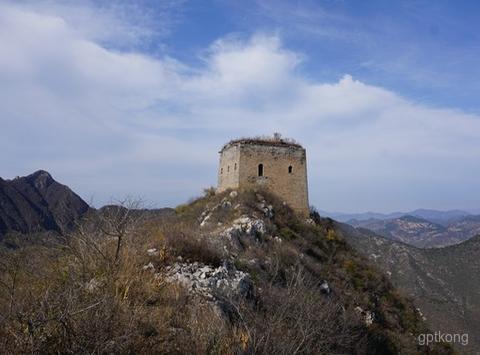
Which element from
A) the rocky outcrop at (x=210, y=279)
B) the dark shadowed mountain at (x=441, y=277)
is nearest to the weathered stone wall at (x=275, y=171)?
the rocky outcrop at (x=210, y=279)

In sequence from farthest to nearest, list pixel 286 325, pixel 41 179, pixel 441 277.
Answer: pixel 441 277, pixel 41 179, pixel 286 325

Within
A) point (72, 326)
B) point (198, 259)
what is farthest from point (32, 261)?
point (198, 259)

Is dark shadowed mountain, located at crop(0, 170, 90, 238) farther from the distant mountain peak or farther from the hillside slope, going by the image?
the hillside slope

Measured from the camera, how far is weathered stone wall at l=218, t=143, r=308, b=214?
1972 centimetres

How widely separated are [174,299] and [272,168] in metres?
13.6

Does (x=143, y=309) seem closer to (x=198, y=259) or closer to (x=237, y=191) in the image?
(x=198, y=259)

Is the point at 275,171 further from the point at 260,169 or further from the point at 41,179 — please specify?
the point at 41,179

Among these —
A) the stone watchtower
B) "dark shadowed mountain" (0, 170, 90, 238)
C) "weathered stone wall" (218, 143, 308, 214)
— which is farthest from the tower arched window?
"dark shadowed mountain" (0, 170, 90, 238)

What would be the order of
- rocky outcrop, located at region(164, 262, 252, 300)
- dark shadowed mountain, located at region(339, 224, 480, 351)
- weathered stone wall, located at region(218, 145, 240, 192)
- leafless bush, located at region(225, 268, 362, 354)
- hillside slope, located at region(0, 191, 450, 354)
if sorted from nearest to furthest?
hillside slope, located at region(0, 191, 450, 354) → leafless bush, located at region(225, 268, 362, 354) → rocky outcrop, located at region(164, 262, 252, 300) → weathered stone wall, located at region(218, 145, 240, 192) → dark shadowed mountain, located at region(339, 224, 480, 351)

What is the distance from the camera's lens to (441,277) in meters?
60.6

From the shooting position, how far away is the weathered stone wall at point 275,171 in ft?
64.7

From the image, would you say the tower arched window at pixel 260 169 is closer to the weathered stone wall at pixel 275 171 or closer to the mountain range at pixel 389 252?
the weathered stone wall at pixel 275 171

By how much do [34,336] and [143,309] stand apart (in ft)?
5.61

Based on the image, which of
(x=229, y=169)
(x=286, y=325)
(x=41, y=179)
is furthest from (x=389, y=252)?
(x=286, y=325)
